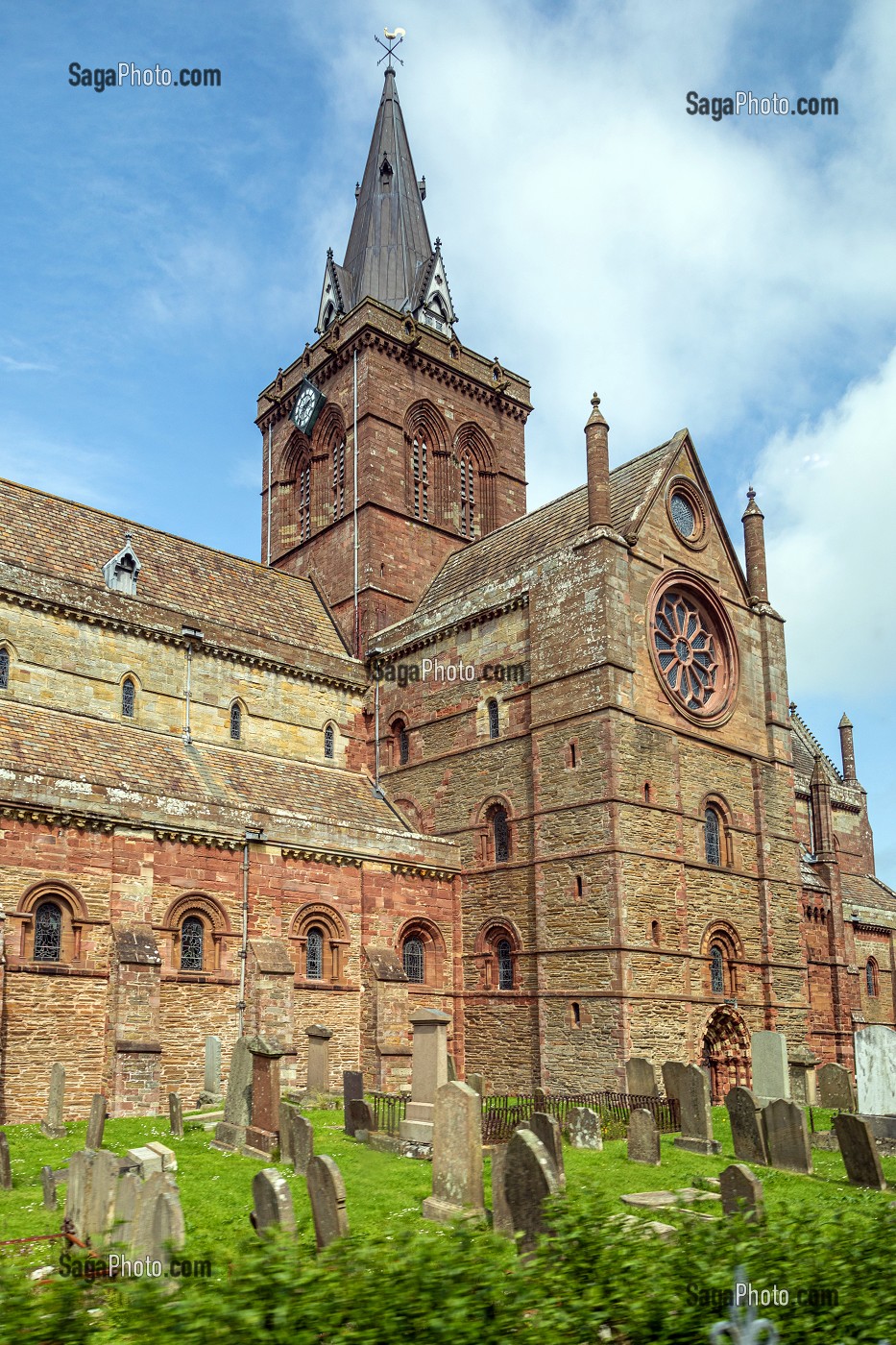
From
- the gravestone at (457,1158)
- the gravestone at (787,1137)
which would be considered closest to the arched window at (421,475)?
the gravestone at (787,1137)

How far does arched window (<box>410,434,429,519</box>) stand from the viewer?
133ft

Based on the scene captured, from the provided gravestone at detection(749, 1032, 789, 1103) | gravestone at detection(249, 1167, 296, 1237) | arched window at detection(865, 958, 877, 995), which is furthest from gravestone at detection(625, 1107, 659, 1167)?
arched window at detection(865, 958, 877, 995)

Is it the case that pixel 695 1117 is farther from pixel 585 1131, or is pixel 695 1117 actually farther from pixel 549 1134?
pixel 549 1134

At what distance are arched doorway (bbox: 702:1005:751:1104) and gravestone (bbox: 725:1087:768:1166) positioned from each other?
9710mm

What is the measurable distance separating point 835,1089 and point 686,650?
11739 mm

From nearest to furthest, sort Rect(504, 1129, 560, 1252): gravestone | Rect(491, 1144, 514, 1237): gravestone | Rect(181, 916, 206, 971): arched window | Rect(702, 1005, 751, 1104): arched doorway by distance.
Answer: Rect(504, 1129, 560, 1252): gravestone
Rect(491, 1144, 514, 1237): gravestone
Rect(181, 916, 206, 971): arched window
Rect(702, 1005, 751, 1104): arched doorway

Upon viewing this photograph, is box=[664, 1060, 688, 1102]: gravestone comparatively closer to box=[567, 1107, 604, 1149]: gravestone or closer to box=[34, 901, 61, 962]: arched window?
box=[567, 1107, 604, 1149]: gravestone

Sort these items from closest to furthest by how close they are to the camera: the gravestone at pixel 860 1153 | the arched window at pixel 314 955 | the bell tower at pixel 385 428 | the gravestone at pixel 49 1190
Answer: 1. the gravestone at pixel 49 1190
2. the gravestone at pixel 860 1153
3. the arched window at pixel 314 955
4. the bell tower at pixel 385 428

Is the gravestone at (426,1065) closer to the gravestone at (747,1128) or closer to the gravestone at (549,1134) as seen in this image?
the gravestone at (549,1134)

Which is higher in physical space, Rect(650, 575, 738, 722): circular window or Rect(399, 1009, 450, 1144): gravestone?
Rect(650, 575, 738, 722): circular window

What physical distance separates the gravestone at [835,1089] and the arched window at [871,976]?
1860 cm

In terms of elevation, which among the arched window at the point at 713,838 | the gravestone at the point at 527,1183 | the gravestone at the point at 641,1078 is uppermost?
the arched window at the point at 713,838

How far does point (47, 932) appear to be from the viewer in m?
22.4

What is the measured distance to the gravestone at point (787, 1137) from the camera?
1722 centimetres
